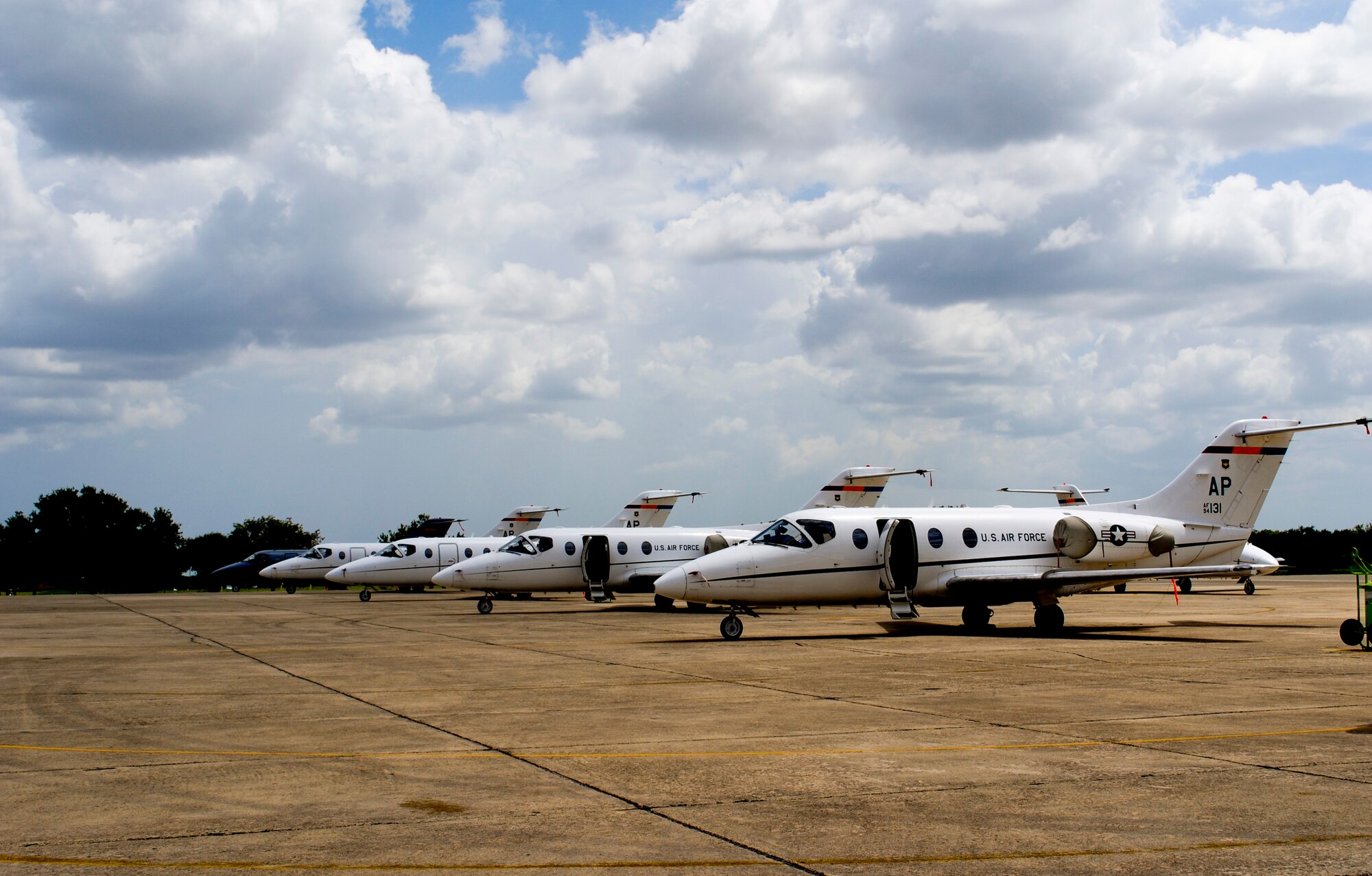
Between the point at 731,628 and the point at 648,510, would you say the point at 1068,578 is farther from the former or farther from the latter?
the point at 648,510

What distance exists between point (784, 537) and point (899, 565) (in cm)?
260

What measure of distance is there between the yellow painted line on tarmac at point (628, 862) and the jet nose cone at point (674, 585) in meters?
16.0

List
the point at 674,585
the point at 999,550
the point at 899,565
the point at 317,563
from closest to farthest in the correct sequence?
the point at 674,585
the point at 899,565
the point at 999,550
the point at 317,563

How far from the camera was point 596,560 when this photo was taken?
37344 mm

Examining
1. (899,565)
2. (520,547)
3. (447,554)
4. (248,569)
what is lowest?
(899,565)

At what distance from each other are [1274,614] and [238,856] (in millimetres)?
30298

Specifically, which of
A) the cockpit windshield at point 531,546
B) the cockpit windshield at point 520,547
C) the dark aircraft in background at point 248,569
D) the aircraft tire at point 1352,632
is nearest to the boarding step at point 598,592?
the cockpit windshield at point 531,546

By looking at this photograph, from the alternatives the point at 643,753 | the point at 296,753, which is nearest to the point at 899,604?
the point at 643,753

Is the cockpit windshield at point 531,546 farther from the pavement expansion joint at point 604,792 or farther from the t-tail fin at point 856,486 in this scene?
the pavement expansion joint at point 604,792

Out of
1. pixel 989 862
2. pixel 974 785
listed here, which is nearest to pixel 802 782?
pixel 974 785

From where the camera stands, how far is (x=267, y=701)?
13648mm

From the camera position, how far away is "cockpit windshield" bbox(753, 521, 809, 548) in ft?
77.0

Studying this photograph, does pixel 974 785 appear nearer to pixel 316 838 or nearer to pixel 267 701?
pixel 316 838

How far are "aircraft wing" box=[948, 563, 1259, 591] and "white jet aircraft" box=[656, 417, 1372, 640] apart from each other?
29 millimetres
